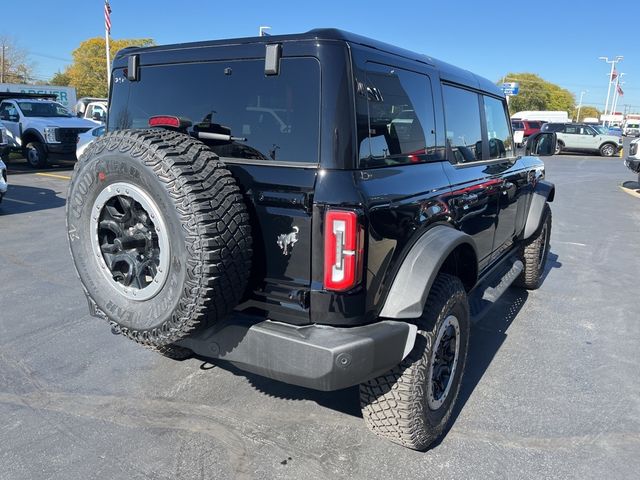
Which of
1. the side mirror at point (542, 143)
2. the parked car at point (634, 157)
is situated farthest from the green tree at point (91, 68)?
the side mirror at point (542, 143)

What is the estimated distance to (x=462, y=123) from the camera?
3.46 meters

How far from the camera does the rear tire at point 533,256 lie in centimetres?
509

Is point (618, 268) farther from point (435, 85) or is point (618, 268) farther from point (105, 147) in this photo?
point (105, 147)

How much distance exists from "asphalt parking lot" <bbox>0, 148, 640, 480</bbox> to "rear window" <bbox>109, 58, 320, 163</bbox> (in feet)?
4.98

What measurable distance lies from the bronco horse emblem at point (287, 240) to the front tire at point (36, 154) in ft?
47.2

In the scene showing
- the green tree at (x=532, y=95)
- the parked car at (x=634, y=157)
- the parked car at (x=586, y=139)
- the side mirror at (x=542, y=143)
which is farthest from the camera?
the green tree at (x=532, y=95)

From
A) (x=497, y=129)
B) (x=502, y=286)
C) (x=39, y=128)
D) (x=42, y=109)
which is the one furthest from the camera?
(x=42, y=109)

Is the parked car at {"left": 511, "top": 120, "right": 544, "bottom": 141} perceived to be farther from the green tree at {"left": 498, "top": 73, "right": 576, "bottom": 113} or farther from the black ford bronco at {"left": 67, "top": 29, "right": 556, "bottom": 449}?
the green tree at {"left": 498, "top": 73, "right": 576, "bottom": 113}

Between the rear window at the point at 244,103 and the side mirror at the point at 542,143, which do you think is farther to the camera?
the side mirror at the point at 542,143

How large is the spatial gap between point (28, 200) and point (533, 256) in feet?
29.4

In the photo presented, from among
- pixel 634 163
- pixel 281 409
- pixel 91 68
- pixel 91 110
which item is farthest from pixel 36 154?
pixel 91 68

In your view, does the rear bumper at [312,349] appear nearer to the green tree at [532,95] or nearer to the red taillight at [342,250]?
the red taillight at [342,250]

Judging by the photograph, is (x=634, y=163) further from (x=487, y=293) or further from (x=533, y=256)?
(x=487, y=293)

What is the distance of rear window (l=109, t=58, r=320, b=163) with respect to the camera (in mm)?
2307
